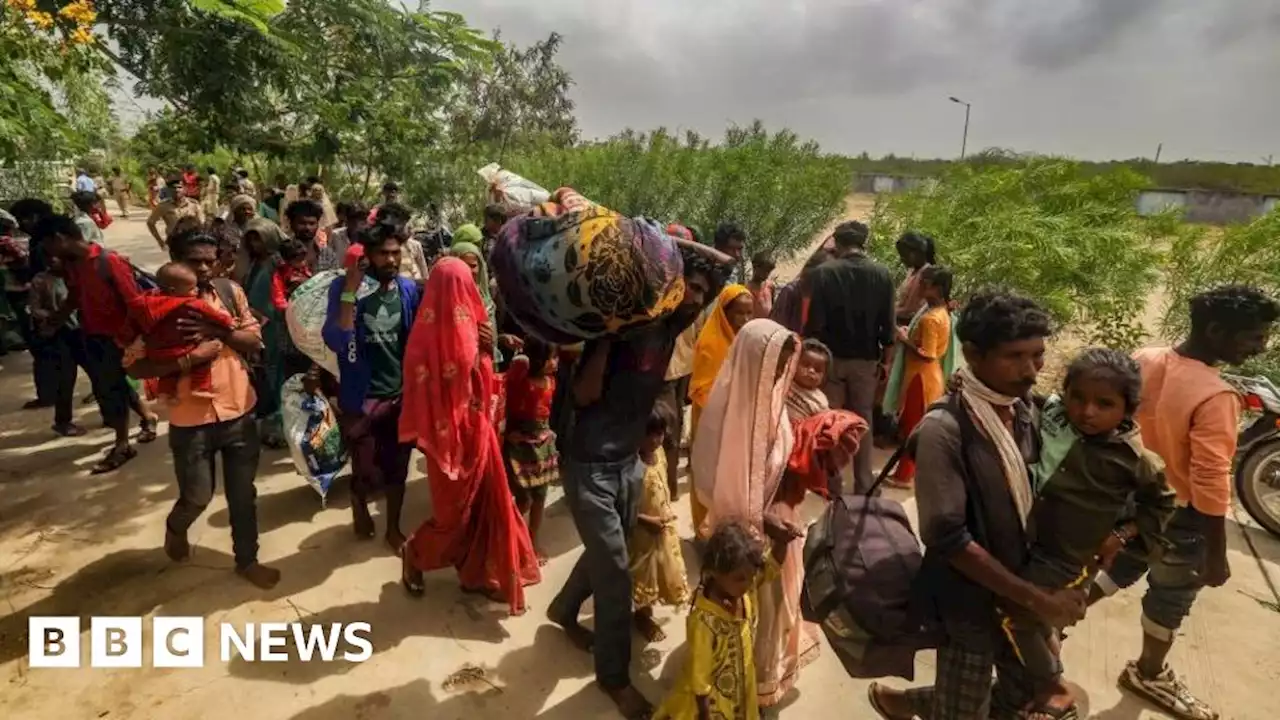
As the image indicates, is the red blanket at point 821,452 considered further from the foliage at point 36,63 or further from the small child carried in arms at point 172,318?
the foliage at point 36,63

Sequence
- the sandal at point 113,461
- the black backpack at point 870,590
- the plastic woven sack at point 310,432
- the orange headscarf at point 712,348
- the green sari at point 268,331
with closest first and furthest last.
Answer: the black backpack at point 870,590 → the plastic woven sack at point 310,432 → the orange headscarf at point 712,348 → the sandal at point 113,461 → the green sari at point 268,331

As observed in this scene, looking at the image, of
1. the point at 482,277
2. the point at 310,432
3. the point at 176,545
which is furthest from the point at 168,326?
the point at 482,277

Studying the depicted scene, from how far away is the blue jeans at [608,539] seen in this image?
272 cm

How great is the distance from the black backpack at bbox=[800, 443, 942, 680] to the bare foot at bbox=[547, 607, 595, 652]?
1.40 meters

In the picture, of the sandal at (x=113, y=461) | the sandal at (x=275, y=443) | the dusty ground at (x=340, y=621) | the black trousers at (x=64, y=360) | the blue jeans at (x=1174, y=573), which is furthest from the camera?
the sandal at (x=275, y=443)

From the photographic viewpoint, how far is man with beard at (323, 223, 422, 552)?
3639mm

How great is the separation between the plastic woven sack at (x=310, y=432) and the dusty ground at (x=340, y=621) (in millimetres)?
467

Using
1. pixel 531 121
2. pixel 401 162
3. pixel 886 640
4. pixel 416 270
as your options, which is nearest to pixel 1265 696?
pixel 886 640

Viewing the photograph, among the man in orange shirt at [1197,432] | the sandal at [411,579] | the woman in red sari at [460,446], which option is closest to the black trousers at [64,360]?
the sandal at [411,579]

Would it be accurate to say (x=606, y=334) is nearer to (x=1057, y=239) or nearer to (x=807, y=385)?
(x=807, y=385)

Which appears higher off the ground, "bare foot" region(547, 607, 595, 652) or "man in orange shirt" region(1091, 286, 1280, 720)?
"man in orange shirt" region(1091, 286, 1280, 720)

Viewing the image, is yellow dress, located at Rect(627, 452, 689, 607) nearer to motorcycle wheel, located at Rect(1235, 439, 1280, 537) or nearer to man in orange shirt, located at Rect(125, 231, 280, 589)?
man in orange shirt, located at Rect(125, 231, 280, 589)

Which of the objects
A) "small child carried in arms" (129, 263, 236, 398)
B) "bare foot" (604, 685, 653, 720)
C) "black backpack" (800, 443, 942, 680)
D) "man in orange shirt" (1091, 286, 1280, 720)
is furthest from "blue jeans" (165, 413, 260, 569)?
"man in orange shirt" (1091, 286, 1280, 720)

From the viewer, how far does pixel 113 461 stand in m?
5.00
